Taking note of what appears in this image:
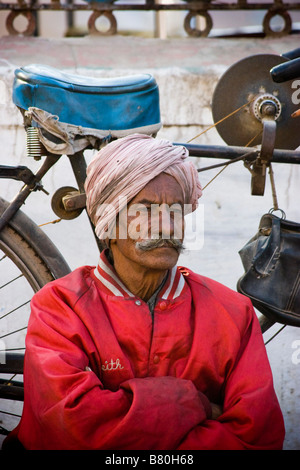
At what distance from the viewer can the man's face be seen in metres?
1.92

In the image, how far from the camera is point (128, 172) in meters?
1.92

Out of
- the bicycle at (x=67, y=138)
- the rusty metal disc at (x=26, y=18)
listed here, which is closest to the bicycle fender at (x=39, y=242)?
Result: the bicycle at (x=67, y=138)

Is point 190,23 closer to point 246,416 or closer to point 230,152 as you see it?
point 230,152

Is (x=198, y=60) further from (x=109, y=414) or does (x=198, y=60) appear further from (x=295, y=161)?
(x=109, y=414)

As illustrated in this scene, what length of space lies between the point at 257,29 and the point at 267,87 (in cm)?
175

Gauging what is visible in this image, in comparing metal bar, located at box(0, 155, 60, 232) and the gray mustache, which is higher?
the gray mustache

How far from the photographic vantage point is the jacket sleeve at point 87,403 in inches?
68.4

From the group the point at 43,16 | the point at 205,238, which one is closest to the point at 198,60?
the point at 205,238

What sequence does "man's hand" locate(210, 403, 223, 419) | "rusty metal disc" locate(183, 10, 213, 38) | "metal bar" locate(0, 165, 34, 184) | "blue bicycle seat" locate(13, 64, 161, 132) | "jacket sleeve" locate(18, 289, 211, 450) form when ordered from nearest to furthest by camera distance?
"jacket sleeve" locate(18, 289, 211, 450) → "man's hand" locate(210, 403, 223, 419) → "blue bicycle seat" locate(13, 64, 161, 132) → "metal bar" locate(0, 165, 34, 184) → "rusty metal disc" locate(183, 10, 213, 38)

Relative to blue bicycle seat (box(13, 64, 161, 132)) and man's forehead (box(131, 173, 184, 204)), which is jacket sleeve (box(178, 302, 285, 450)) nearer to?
man's forehead (box(131, 173, 184, 204))

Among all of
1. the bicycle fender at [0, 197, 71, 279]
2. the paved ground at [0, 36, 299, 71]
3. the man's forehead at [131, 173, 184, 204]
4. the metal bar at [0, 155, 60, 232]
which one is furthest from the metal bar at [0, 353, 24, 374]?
the paved ground at [0, 36, 299, 71]

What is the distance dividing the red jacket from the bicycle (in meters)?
0.60

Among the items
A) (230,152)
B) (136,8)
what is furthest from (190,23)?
(230,152)

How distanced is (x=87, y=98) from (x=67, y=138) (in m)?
0.16
